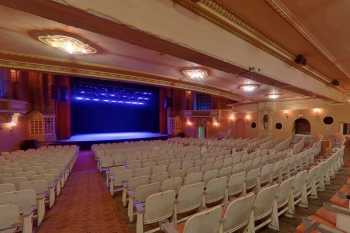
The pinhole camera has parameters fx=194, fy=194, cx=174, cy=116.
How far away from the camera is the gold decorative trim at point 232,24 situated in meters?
3.26

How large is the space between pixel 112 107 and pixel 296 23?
66.5ft

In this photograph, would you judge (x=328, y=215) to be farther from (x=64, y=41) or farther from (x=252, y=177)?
(x=64, y=41)

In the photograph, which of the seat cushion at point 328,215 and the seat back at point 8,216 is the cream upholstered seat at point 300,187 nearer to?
the seat cushion at point 328,215

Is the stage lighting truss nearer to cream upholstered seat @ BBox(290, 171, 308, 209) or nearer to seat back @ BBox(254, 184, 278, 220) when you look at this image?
cream upholstered seat @ BBox(290, 171, 308, 209)

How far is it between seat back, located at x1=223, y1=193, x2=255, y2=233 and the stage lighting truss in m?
18.3

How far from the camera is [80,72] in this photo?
9.18 meters

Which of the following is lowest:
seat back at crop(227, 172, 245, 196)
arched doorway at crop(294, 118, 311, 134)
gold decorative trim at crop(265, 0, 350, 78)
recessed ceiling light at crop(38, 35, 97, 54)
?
seat back at crop(227, 172, 245, 196)

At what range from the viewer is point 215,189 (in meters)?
3.81

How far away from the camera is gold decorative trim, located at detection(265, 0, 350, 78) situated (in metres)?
3.15

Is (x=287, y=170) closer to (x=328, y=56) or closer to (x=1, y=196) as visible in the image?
(x=328, y=56)

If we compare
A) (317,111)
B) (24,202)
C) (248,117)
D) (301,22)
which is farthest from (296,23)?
(248,117)

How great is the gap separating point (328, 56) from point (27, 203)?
818 cm

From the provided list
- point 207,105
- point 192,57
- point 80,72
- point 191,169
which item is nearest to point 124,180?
point 191,169

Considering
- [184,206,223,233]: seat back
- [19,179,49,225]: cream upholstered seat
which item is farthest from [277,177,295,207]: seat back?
[19,179,49,225]: cream upholstered seat
